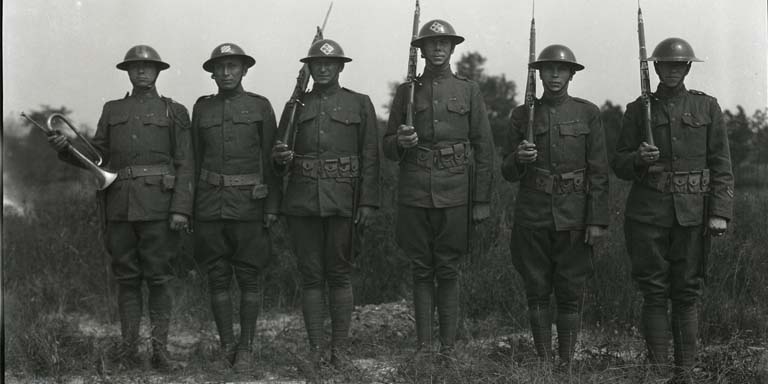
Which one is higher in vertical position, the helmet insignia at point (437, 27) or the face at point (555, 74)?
the helmet insignia at point (437, 27)

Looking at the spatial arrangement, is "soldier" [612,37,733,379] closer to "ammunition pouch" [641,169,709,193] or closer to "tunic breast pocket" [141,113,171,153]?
"ammunition pouch" [641,169,709,193]

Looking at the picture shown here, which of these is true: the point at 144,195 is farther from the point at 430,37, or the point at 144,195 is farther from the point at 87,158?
the point at 430,37

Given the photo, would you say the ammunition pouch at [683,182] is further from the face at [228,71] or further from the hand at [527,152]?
the face at [228,71]

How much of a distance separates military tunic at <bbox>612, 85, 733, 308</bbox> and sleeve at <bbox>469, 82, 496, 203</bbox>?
1003 millimetres

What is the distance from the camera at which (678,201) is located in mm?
5262

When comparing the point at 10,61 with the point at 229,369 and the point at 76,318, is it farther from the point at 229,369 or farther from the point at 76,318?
the point at 76,318

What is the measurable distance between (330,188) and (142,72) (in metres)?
→ 1.82

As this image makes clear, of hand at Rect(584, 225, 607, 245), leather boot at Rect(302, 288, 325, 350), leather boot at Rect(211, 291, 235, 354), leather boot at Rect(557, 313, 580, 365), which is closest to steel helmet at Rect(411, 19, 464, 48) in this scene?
hand at Rect(584, 225, 607, 245)

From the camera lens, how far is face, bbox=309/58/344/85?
19.4 feet

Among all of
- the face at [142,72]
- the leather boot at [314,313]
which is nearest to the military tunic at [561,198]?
the leather boot at [314,313]

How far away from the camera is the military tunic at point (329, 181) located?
18.9 feet

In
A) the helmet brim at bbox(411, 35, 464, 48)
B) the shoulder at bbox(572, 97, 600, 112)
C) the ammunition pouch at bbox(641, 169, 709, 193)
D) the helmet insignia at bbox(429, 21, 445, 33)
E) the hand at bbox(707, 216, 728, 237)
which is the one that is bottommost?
the hand at bbox(707, 216, 728, 237)

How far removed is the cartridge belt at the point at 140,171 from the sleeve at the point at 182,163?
12 cm

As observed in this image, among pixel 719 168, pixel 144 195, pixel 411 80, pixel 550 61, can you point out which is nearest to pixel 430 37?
pixel 411 80
